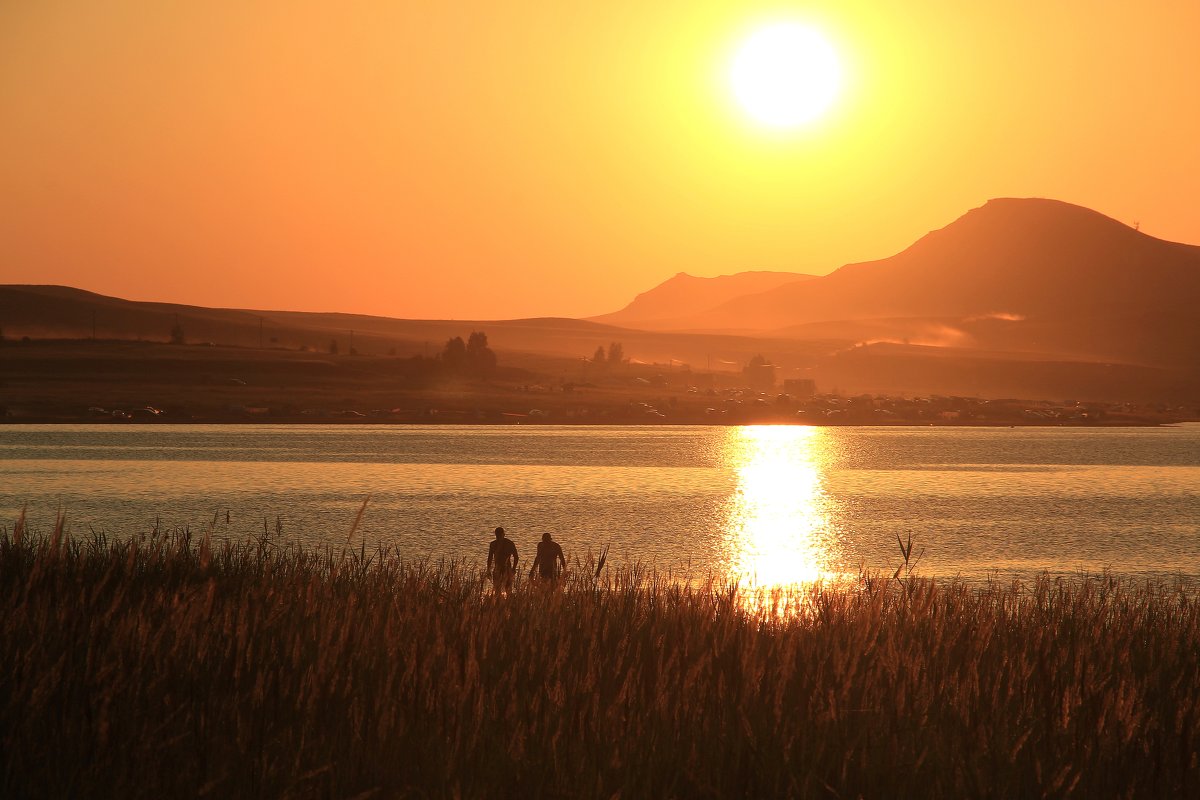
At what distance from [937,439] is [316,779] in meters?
197

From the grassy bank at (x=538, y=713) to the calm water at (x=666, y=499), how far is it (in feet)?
22.9

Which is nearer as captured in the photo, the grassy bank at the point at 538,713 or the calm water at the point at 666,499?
the grassy bank at the point at 538,713

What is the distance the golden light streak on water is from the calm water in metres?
0.25

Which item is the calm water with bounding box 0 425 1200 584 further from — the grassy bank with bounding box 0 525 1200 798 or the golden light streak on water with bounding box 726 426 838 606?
the grassy bank with bounding box 0 525 1200 798

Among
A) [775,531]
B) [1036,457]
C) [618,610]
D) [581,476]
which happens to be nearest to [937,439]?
[1036,457]

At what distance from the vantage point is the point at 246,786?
8656 mm

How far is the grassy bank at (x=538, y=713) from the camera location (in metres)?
8.86

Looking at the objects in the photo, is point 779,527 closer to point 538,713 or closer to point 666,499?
point 666,499

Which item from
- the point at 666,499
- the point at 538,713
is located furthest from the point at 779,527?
the point at 538,713

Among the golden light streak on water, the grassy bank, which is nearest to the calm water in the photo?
the golden light streak on water

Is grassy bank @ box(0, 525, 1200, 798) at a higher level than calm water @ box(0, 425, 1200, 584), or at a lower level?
higher

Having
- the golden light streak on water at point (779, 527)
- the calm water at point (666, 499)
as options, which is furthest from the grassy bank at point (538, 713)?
the calm water at point (666, 499)

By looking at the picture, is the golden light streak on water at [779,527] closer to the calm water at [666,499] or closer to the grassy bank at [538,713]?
the calm water at [666,499]

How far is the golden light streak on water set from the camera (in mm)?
45900
